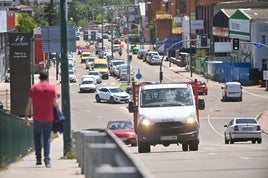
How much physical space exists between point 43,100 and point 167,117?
1060 cm

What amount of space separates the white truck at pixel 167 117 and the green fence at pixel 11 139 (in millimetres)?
3258

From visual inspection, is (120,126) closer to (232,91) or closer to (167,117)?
(167,117)

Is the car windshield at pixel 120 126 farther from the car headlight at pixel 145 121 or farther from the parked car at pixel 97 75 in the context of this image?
the parked car at pixel 97 75

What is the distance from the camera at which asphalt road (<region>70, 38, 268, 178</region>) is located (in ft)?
56.6

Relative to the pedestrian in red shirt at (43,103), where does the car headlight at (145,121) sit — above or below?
below

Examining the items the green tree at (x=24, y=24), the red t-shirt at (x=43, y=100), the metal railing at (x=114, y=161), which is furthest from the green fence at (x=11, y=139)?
the green tree at (x=24, y=24)

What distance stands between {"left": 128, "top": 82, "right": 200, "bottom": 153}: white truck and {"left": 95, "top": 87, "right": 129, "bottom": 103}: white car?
4609 centimetres

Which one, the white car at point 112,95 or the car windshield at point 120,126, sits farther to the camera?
the white car at point 112,95

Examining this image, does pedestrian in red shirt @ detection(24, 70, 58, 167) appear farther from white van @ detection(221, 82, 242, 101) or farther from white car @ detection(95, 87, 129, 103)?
white car @ detection(95, 87, 129, 103)

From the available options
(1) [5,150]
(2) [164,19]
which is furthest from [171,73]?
(1) [5,150]

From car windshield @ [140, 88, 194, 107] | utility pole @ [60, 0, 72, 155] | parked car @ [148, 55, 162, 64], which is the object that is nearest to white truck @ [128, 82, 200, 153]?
car windshield @ [140, 88, 194, 107]

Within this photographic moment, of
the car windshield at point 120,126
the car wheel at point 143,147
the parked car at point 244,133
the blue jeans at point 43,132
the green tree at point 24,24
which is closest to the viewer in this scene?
the blue jeans at point 43,132

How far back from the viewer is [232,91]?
7081 centimetres

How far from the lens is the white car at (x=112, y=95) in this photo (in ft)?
236
